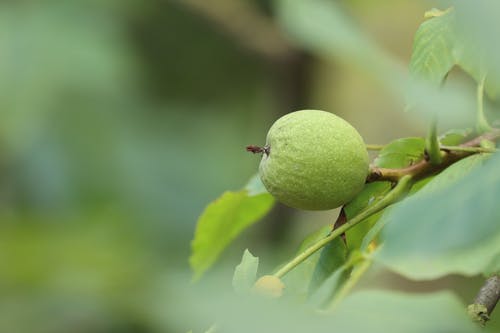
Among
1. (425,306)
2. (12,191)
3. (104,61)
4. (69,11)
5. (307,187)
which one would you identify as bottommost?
(425,306)

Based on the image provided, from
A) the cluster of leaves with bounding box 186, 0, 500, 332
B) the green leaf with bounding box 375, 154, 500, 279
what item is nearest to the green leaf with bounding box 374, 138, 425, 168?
the cluster of leaves with bounding box 186, 0, 500, 332

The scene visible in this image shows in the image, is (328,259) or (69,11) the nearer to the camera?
(328,259)

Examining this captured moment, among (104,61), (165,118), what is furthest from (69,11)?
(165,118)

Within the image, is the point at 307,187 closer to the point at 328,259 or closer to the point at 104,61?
the point at 328,259

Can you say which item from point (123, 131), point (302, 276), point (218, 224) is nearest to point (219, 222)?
point (218, 224)

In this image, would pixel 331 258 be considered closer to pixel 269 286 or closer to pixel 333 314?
pixel 269 286

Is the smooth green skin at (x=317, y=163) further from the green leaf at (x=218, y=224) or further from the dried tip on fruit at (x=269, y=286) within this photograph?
the green leaf at (x=218, y=224)

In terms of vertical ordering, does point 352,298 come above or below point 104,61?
below
